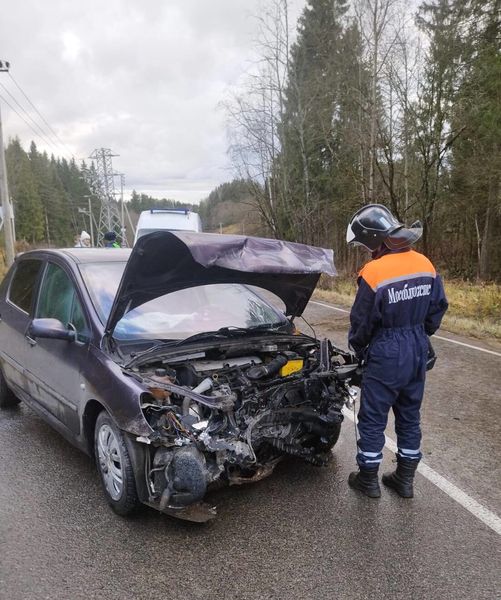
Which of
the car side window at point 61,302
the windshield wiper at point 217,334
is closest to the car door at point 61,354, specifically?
the car side window at point 61,302

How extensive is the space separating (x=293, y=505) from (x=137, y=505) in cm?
100

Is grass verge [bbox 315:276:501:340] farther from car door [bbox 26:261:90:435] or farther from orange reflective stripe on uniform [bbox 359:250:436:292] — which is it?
car door [bbox 26:261:90:435]

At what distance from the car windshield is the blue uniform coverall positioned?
42.1 inches

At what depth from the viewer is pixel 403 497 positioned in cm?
324

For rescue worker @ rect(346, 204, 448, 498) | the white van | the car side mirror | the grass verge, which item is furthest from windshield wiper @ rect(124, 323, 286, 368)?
the white van

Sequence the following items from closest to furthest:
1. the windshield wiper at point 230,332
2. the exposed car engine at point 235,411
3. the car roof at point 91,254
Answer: the exposed car engine at point 235,411 → the windshield wiper at point 230,332 → the car roof at point 91,254

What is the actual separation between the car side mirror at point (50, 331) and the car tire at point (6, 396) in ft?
6.13

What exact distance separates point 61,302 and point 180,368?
1305 mm

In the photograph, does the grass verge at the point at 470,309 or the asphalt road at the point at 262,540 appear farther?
the grass verge at the point at 470,309

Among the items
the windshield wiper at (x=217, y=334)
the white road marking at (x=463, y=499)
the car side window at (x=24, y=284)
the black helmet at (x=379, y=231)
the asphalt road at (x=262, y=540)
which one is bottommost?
the white road marking at (x=463, y=499)

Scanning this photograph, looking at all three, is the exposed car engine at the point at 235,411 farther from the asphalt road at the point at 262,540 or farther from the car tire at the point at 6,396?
the car tire at the point at 6,396

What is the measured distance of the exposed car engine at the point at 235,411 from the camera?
2.68m

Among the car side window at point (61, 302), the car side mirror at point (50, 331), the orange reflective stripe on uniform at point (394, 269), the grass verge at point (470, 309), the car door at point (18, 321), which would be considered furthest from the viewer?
the grass verge at point (470, 309)

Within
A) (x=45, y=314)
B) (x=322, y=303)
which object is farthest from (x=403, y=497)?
(x=322, y=303)
